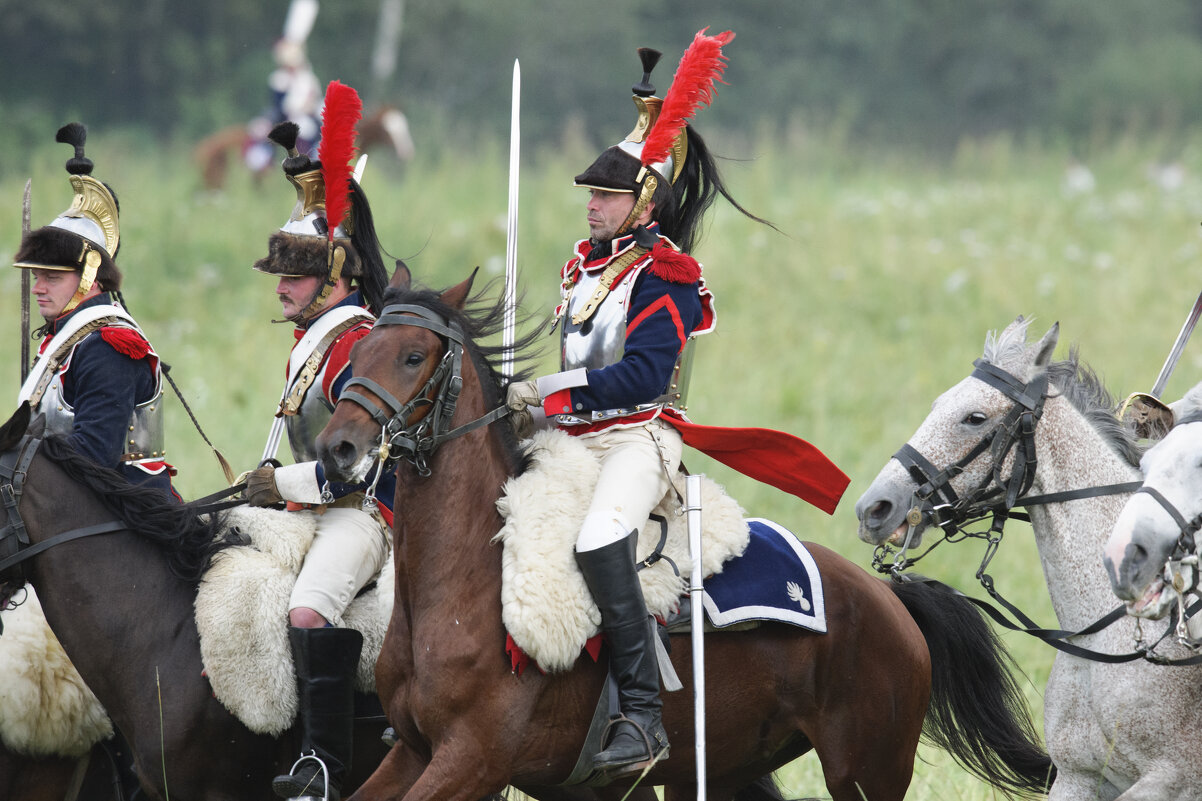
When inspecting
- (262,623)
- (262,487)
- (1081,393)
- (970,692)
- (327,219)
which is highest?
(327,219)

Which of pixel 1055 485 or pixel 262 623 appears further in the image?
pixel 262 623

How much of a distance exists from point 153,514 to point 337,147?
5.52 feet

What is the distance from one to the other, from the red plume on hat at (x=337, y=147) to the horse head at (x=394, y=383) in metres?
1.09

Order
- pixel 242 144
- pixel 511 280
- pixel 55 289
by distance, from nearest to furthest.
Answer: pixel 511 280, pixel 55 289, pixel 242 144

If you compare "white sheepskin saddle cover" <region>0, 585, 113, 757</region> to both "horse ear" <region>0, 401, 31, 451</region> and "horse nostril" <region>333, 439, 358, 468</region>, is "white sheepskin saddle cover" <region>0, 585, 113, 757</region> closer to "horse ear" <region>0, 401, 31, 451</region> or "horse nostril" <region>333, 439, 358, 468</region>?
"horse ear" <region>0, 401, 31, 451</region>

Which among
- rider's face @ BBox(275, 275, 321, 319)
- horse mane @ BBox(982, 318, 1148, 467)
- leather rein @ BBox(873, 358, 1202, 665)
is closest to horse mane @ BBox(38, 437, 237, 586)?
rider's face @ BBox(275, 275, 321, 319)

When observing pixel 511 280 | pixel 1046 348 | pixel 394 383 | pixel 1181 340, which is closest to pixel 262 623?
pixel 394 383

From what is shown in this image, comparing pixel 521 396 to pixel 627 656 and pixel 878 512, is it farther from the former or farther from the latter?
pixel 878 512

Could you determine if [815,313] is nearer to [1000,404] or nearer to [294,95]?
[294,95]

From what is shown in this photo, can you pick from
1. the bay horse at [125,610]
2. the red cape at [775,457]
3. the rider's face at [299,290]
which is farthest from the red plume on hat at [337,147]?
the red cape at [775,457]

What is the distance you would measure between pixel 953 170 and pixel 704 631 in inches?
834

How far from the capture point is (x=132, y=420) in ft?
19.7

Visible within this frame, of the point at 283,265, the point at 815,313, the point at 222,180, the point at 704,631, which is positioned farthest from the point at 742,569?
the point at 222,180

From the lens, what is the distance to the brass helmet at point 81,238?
6109 millimetres
